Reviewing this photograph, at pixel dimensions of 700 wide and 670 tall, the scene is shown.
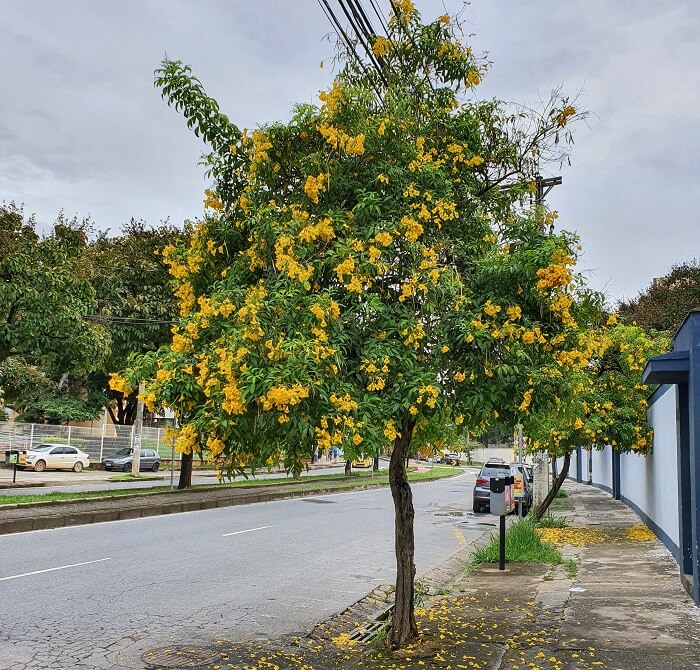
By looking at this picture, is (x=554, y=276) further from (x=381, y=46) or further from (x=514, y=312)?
(x=381, y=46)

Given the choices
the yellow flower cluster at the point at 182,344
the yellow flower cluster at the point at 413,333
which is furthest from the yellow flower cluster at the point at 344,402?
the yellow flower cluster at the point at 182,344

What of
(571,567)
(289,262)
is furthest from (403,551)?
(571,567)

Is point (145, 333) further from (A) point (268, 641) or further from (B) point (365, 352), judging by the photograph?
(B) point (365, 352)

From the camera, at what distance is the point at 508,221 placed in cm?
687

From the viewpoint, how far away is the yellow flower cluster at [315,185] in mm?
5980

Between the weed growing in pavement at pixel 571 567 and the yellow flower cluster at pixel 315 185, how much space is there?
6.81m

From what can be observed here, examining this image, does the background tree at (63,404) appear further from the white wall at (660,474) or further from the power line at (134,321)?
the white wall at (660,474)

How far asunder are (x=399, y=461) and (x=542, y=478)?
12.4 m

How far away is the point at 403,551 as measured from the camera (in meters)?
6.55

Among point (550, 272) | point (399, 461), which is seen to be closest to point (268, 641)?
point (399, 461)

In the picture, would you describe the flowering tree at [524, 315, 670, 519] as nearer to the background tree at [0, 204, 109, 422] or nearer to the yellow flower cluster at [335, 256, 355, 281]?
the yellow flower cluster at [335, 256, 355, 281]

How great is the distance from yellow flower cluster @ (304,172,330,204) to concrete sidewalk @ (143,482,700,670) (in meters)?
3.85

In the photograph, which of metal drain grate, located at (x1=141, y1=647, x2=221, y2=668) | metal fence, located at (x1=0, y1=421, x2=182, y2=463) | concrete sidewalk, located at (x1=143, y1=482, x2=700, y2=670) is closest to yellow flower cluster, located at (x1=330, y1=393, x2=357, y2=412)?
concrete sidewalk, located at (x1=143, y1=482, x2=700, y2=670)

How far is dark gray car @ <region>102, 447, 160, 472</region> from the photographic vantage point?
38.3 metres
